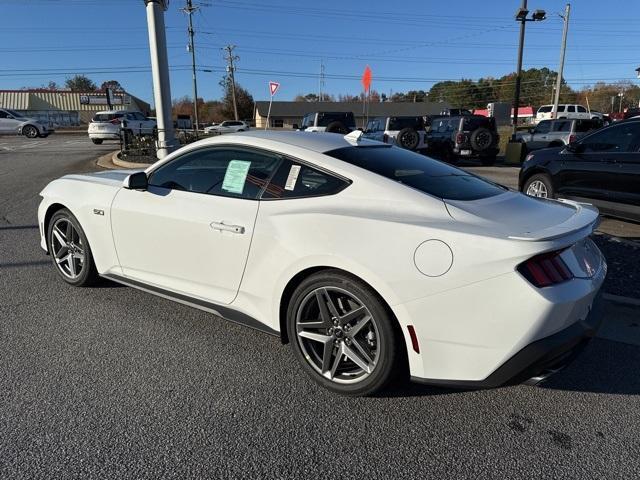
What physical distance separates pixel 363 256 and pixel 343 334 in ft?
1.65

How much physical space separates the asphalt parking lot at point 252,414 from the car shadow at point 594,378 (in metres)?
0.01

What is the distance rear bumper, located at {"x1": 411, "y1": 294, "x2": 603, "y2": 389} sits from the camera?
Answer: 88.7 inches

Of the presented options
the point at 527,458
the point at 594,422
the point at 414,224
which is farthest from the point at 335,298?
the point at 594,422

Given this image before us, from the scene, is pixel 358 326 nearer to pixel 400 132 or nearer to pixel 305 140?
pixel 305 140

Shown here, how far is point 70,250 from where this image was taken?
171 inches

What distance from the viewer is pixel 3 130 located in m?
31.9

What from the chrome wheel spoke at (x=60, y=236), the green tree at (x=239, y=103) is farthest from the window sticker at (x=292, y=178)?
the green tree at (x=239, y=103)

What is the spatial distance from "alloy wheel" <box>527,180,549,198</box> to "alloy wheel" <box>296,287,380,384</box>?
601 cm

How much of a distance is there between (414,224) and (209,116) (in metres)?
93.1

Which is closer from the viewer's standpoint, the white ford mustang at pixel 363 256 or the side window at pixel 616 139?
the white ford mustang at pixel 363 256

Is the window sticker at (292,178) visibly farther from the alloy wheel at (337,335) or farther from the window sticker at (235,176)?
the alloy wheel at (337,335)

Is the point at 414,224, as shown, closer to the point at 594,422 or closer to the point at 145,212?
the point at 594,422

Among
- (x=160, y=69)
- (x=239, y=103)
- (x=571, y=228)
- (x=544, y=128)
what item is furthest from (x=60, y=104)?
(x=571, y=228)

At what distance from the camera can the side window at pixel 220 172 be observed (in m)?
3.14
